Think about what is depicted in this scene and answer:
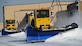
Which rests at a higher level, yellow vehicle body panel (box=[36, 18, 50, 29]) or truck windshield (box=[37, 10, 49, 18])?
truck windshield (box=[37, 10, 49, 18])

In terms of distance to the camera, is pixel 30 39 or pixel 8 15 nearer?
pixel 30 39

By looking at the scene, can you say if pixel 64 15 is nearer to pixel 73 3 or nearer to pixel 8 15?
pixel 73 3

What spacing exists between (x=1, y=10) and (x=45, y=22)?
25.7m

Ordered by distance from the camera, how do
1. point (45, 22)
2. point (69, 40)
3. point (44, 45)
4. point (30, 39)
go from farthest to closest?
point (45, 22)
point (30, 39)
point (69, 40)
point (44, 45)

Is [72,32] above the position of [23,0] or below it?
below

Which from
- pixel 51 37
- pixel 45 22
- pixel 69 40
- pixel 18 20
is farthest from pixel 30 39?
pixel 18 20

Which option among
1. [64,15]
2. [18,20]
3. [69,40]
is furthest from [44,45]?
[18,20]

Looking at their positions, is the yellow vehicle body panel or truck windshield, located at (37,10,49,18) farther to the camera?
truck windshield, located at (37,10,49,18)

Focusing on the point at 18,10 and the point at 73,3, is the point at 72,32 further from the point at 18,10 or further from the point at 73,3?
the point at 18,10

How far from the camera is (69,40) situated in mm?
18109

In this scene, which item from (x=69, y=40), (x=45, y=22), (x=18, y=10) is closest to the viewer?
(x=69, y=40)

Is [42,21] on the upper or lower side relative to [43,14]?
lower

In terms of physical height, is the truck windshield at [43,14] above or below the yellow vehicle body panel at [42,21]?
above

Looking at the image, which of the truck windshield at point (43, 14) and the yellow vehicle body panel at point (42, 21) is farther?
the truck windshield at point (43, 14)
